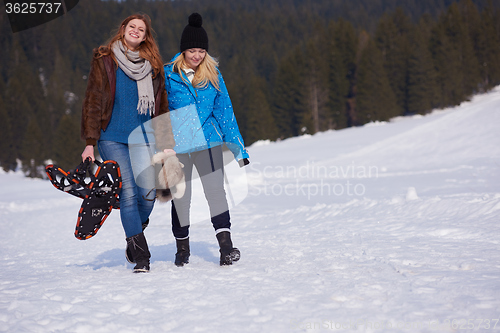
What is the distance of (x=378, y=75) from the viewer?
129 feet

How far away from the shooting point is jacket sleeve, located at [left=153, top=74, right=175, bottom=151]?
3.07 m

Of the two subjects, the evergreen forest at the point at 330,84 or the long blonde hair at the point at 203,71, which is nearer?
the long blonde hair at the point at 203,71

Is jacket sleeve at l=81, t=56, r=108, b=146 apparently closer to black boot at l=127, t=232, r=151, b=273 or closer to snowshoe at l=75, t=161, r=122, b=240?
snowshoe at l=75, t=161, r=122, b=240

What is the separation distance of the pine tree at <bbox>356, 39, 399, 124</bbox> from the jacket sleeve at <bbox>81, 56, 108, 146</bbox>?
123ft

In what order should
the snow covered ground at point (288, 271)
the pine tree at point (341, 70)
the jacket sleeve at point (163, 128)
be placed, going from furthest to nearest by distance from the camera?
the pine tree at point (341, 70) < the jacket sleeve at point (163, 128) < the snow covered ground at point (288, 271)

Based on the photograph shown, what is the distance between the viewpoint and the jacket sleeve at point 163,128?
3074 mm

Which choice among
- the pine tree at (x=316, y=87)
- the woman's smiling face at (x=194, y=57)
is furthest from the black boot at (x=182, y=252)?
the pine tree at (x=316, y=87)

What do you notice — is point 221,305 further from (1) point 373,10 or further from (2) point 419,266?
(1) point 373,10

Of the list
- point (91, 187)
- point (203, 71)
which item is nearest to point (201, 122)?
point (203, 71)

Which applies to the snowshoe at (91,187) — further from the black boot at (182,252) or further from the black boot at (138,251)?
the black boot at (182,252)

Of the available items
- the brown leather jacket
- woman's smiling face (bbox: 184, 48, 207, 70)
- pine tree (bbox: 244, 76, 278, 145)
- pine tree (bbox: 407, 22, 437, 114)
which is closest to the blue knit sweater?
the brown leather jacket

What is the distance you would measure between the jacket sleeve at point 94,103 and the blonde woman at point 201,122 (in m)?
0.49

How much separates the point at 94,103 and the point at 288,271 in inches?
63.5

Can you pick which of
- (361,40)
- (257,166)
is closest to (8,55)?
(361,40)
